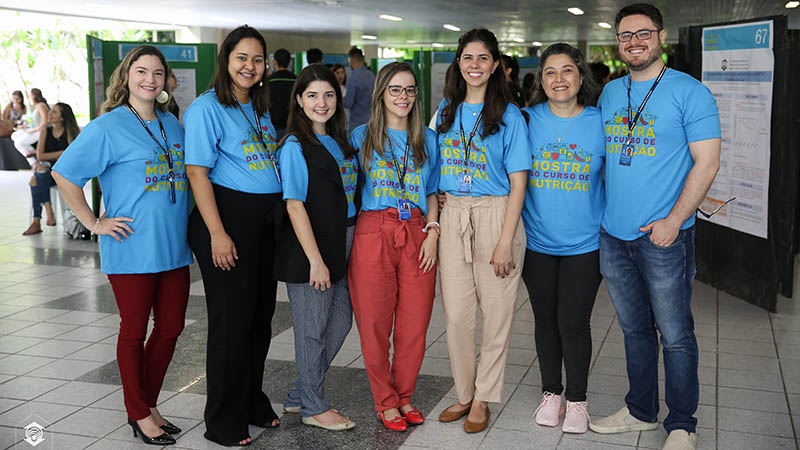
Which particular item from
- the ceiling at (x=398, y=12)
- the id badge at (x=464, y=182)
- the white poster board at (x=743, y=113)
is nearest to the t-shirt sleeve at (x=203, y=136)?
the id badge at (x=464, y=182)

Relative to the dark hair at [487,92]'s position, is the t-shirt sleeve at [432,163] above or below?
below

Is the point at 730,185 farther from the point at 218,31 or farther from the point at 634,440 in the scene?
the point at 218,31

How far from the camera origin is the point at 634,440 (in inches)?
128

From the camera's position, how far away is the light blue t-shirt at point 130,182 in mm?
2975

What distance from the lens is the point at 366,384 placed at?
12.8ft

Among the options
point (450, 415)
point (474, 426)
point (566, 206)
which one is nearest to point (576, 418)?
point (474, 426)

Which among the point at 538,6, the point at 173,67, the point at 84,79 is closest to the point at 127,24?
the point at 84,79

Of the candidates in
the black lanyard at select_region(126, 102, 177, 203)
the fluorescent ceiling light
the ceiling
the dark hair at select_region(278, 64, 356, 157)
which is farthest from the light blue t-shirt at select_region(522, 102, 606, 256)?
the fluorescent ceiling light

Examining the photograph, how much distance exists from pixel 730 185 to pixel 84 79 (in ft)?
55.5

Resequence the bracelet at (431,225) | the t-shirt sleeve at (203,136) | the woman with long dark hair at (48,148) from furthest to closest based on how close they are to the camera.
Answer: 1. the woman with long dark hair at (48,148)
2. the bracelet at (431,225)
3. the t-shirt sleeve at (203,136)

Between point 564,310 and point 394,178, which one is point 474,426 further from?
point 394,178

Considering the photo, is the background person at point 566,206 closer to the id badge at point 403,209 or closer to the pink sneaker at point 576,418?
the pink sneaker at point 576,418

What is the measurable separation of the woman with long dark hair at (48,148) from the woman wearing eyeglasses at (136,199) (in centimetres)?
580

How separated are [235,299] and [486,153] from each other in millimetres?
1159
